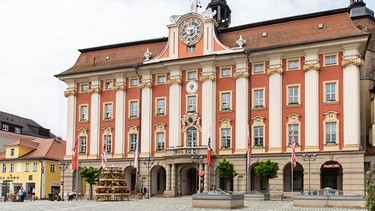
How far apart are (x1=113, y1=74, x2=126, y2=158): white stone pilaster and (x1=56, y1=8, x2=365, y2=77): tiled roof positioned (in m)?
1.99

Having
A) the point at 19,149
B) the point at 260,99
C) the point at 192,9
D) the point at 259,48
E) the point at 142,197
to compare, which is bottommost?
the point at 142,197

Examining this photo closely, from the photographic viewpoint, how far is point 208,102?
5931cm

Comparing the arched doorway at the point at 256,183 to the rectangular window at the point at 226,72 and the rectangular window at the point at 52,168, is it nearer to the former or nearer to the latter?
the rectangular window at the point at 226,72

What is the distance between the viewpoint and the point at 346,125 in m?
52.3

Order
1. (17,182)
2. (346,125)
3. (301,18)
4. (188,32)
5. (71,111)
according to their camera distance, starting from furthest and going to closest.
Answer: (17,182) → (71,111) → (188,32) → (301,18) → (346,125)

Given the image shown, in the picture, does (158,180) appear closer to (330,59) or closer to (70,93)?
(70,93)

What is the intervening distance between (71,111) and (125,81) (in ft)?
26.0

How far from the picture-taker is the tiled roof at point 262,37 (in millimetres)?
54344

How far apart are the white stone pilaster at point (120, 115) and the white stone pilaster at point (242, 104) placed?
44.5 ft

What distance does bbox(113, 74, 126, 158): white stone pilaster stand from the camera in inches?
2505

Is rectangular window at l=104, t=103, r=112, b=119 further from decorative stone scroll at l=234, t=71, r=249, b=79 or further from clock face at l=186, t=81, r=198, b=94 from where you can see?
decorative stone scroll at l=234, t=71, r=249, b=79

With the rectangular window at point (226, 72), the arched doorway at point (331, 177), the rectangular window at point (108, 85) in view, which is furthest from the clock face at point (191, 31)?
the arched doorway at point (331, 177)

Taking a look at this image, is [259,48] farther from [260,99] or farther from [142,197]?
[142,197]

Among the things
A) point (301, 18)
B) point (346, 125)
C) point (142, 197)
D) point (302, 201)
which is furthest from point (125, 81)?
point (302, 201)
